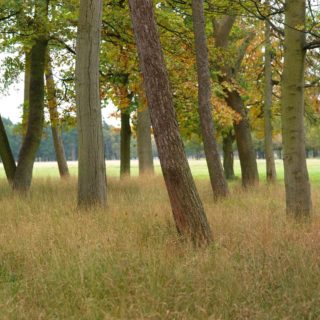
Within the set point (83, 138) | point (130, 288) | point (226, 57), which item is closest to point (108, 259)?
point (130, 288)

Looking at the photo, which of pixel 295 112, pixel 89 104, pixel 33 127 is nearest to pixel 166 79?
pixel 295 112

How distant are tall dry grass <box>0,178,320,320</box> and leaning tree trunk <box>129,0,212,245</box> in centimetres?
50

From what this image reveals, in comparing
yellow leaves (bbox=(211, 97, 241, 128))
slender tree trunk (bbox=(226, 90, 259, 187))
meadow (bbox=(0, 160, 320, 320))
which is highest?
yellow leaves (bbox=(211, 97, 241, 128))

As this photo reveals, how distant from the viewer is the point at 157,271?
502 cm

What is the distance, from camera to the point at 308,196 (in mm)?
8359

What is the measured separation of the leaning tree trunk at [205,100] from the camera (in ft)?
36.7

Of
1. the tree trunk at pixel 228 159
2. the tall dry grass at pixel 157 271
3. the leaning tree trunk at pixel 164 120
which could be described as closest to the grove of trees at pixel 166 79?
the leaning tree trunk at pixel 164 120

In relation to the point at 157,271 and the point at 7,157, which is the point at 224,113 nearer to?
the point at 7,157

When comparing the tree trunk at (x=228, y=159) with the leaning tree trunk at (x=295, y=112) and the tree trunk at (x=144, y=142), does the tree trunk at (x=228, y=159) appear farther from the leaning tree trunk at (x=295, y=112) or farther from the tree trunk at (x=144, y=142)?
the leaning tree trunk at (x=295, y=112)

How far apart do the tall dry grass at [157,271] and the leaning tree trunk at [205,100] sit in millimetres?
4113

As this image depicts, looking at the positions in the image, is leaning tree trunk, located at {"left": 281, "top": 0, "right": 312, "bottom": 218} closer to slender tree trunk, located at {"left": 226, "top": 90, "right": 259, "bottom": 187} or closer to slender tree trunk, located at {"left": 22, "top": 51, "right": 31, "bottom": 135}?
slender tree trunk, located at {"left": 226, "top": 90, "right": 259, "bottom": 187}

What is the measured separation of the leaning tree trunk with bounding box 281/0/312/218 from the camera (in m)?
8.19

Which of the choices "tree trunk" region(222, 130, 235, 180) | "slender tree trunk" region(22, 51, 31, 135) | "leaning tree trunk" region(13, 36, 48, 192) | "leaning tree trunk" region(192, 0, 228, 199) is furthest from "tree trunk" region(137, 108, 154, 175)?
"leaning tree trunk" region(192, 0, 228, 199)

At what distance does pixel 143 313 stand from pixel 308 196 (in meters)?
5.05
